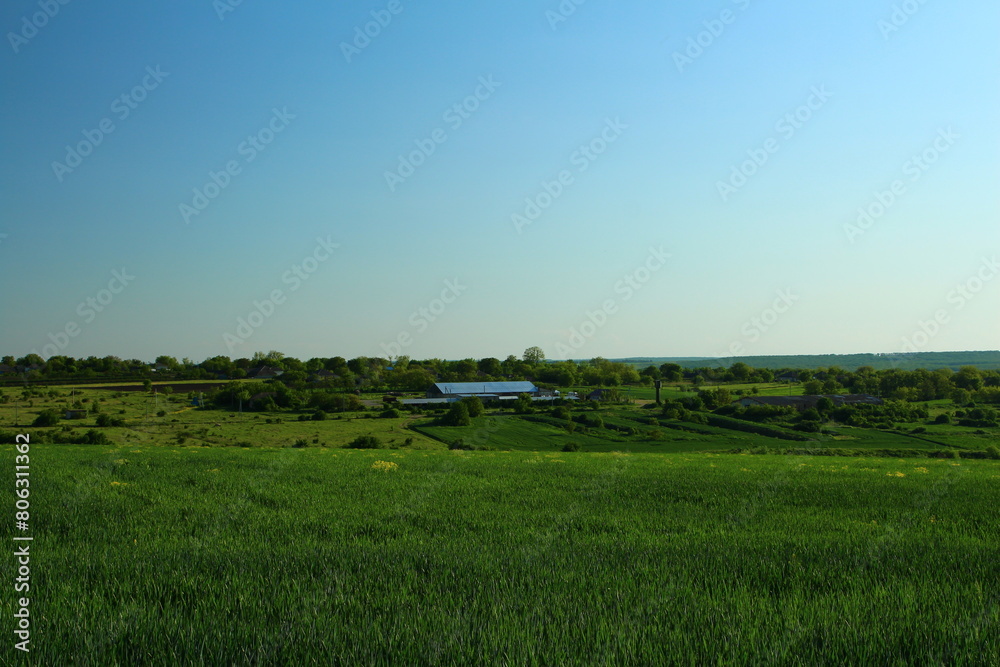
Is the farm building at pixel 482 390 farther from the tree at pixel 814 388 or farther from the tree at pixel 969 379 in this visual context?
the tree at pixel 969 379

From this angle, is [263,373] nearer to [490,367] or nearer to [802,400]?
[490,367]

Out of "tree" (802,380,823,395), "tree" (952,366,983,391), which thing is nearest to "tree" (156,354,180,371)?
"tree" (802,380,823,395)

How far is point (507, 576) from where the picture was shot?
267 inches

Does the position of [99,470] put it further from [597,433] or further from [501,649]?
[597,433]

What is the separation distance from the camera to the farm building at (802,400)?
11081cm

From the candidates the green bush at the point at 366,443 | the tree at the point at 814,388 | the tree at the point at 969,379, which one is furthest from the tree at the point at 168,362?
the tree at the point at 969,379

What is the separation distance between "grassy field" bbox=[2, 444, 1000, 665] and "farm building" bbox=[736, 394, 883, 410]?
351 ft

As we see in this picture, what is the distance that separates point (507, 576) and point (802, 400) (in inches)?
4883

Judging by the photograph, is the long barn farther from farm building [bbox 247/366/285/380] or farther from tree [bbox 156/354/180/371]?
tree [bbox 156/354/180/371]

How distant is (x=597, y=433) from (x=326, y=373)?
99.2m

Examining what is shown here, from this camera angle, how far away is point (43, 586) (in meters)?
6.29

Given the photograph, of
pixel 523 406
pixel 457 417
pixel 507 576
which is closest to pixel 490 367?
pixel 523 406

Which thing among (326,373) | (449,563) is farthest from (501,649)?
(326,373)

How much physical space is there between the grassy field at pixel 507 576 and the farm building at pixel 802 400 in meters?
107
